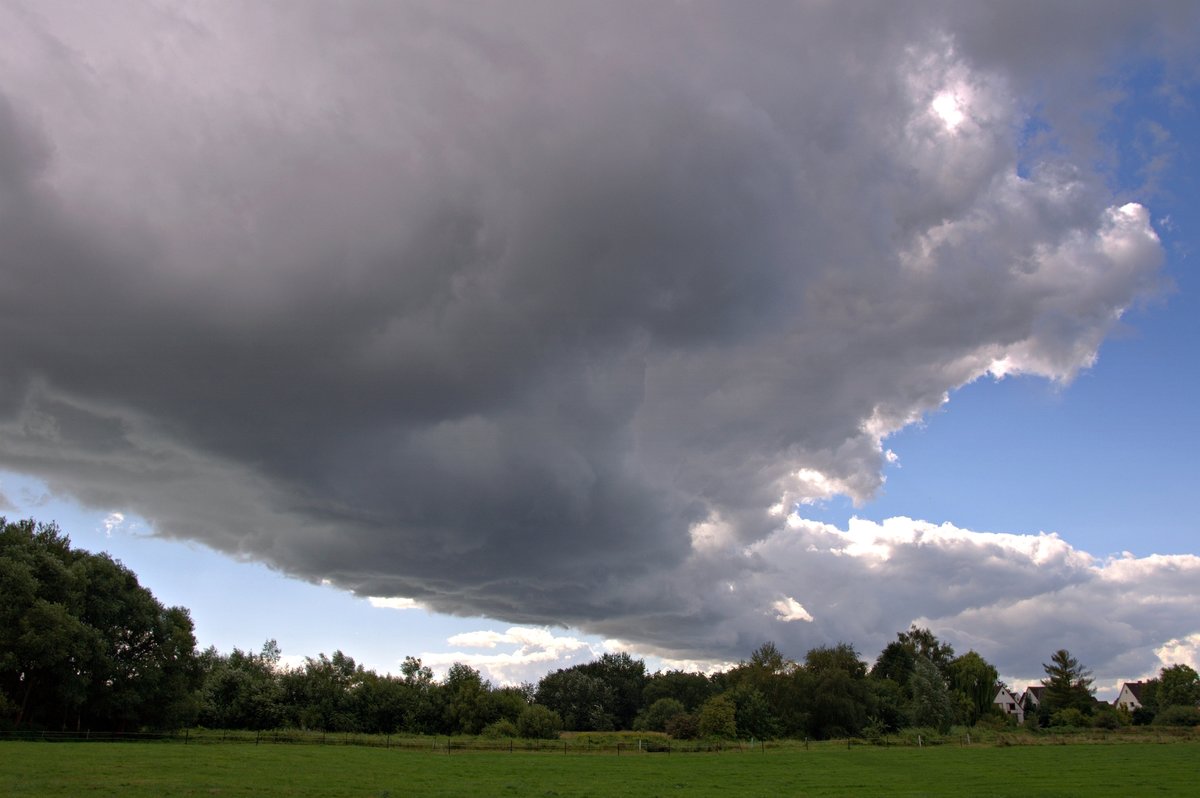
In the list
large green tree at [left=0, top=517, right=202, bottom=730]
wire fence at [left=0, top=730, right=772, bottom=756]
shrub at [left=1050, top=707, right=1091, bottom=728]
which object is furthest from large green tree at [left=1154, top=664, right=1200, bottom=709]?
large green tree at [left=0, top=517, right=202, bottom=730]

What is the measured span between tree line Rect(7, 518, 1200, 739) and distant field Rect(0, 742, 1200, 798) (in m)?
13.4

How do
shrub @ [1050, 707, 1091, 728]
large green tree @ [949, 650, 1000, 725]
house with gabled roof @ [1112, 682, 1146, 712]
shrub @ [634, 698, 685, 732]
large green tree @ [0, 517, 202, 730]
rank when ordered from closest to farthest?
large green tree @ [0, 517, 202, 730]
shrub @ [1050, 707, 1091, 728]
shrub @ [634, 698, 685, 732]
large green tree @ [949, 650, 1000, 725]
house with gabled roof @ [1112, 682, 1146, 712]

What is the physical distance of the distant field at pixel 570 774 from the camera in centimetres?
3503

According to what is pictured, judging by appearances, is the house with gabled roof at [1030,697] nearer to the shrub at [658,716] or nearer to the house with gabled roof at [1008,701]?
the house with gabled roof at [1008,701]

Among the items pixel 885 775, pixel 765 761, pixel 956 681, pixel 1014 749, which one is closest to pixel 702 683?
pixel 956 681

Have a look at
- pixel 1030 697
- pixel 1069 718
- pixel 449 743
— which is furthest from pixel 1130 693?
pixel 449 743

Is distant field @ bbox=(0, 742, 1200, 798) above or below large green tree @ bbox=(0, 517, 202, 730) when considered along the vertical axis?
below

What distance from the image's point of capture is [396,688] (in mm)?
110938

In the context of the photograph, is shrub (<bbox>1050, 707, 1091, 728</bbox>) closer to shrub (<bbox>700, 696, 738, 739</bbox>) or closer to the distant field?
the distant field

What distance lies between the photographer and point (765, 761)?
2398 inches

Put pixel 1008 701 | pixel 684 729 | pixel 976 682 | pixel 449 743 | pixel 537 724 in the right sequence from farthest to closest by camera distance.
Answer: pixel 1008 701, pixel 976 682, pixel 537 724, pixel 684 729, pixel 449 743

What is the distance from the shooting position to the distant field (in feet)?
115

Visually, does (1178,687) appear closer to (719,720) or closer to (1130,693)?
(1130,693)

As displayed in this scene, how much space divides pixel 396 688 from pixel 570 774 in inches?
2760
